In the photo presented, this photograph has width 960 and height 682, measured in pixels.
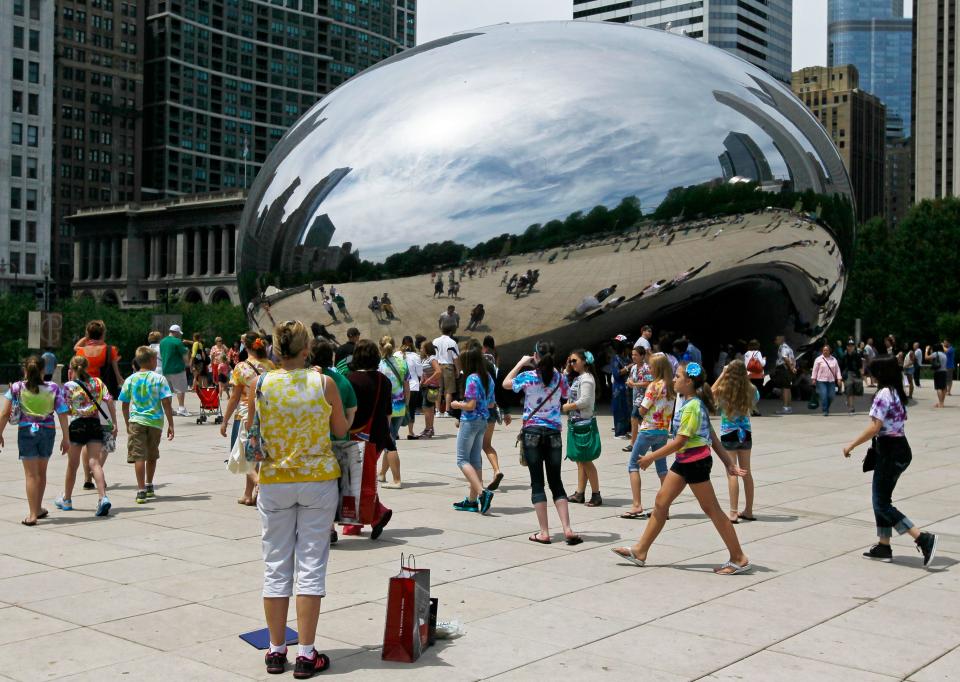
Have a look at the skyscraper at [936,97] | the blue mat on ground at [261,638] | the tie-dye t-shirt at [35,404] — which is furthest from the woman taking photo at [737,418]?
the skyscraper at [936,97]

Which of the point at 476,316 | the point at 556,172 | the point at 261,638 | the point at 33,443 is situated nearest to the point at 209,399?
the point at 476,316

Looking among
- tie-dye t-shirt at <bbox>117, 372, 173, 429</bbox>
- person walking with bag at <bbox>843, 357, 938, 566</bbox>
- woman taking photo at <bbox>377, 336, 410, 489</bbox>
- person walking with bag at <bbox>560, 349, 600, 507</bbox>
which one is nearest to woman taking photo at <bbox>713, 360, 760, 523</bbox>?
person walking with bag at <bbox>560, 349, 600, 507</bbox>

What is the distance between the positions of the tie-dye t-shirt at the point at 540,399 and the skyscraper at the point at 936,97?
137295 millimetres

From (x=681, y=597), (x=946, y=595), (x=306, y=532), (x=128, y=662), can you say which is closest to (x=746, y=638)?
(x=681, y=597)

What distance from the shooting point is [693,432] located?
7609mm

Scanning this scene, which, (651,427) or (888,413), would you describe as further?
(651,427)

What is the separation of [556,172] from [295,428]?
43.0 ft

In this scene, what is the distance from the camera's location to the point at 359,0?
176m

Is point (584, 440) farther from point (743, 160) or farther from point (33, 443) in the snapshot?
point (743, 160)

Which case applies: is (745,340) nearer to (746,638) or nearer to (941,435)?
(941,435)

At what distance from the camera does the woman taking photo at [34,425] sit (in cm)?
903

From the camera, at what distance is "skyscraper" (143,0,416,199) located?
14562 centimetres

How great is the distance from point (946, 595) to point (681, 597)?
1693mm

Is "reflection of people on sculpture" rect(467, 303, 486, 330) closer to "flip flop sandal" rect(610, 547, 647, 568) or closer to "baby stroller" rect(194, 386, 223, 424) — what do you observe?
"baby stroller" rect(194, 386, 223, 424)
